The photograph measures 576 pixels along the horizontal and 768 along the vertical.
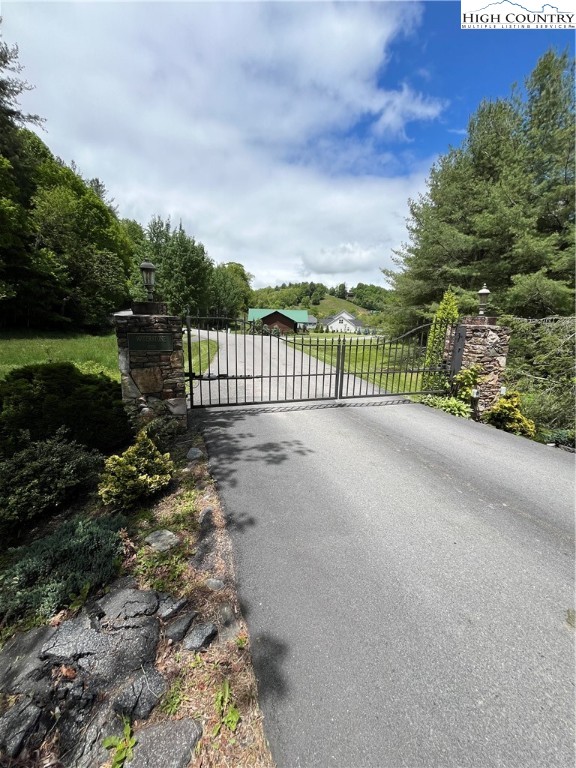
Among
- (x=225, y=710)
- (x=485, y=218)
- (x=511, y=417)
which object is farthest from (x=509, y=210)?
(x=225, y=710)

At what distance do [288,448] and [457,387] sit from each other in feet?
13.6

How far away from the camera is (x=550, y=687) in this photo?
5.34 feet

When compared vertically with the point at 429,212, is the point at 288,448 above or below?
below

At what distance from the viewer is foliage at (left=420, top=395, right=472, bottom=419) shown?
20.8 ft

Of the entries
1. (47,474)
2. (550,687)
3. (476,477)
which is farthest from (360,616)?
(47,474)

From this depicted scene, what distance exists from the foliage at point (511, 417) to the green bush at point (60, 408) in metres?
6.00

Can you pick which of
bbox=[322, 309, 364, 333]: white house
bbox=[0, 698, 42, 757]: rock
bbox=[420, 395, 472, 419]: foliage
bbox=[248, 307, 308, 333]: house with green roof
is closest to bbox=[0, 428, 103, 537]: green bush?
bbox=[0, 698, 42, 757]: rock

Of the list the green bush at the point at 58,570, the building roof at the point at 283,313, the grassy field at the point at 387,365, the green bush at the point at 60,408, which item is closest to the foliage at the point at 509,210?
the grassy field at the point at 387,365

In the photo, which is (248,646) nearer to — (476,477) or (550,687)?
(550,687)

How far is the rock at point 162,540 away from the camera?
246cm

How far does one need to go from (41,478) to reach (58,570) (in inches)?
39.8

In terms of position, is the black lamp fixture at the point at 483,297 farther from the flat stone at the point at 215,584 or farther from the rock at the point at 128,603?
the rock at the point at 128,603

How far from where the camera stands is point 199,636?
1.80 metres

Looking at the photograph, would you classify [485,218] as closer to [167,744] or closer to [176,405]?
[176,405]
